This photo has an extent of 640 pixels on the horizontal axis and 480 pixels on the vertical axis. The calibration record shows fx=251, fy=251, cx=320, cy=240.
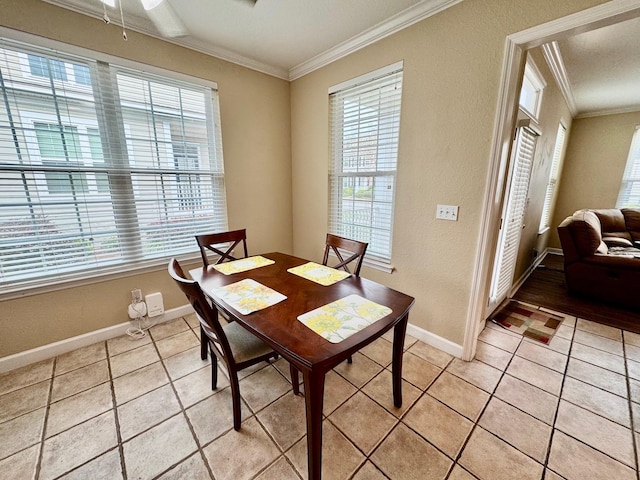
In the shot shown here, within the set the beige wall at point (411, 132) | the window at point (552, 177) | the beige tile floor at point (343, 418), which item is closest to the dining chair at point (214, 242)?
the beige tile floor at point (343, 418)

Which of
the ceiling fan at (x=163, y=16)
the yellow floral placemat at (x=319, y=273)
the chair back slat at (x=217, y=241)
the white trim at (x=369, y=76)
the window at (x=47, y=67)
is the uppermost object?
the white trim at (x=369, y=76)

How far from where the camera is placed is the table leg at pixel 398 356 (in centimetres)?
138

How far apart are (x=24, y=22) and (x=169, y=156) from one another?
3.45 feet

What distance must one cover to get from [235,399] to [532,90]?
3.60 meters

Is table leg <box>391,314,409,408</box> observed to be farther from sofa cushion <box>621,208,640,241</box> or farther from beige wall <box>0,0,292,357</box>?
sofa cushion <box>621,208,640,241</box>

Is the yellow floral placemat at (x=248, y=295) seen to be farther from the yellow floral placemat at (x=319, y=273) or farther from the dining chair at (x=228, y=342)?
the yellow floral placemat at (x=319, y=273)

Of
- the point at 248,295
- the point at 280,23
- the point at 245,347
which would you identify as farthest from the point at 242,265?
the point at 280,23

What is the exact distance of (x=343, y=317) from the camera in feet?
3.95

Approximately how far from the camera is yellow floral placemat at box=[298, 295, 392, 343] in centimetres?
109

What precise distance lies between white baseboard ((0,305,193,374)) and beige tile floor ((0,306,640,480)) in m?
0.06

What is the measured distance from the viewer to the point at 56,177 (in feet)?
5.90

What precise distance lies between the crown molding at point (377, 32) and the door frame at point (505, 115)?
54 centimetres

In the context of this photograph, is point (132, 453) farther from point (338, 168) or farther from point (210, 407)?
point (338, 168)

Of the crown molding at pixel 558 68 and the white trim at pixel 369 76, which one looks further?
the crown molding at pixel 558 68
